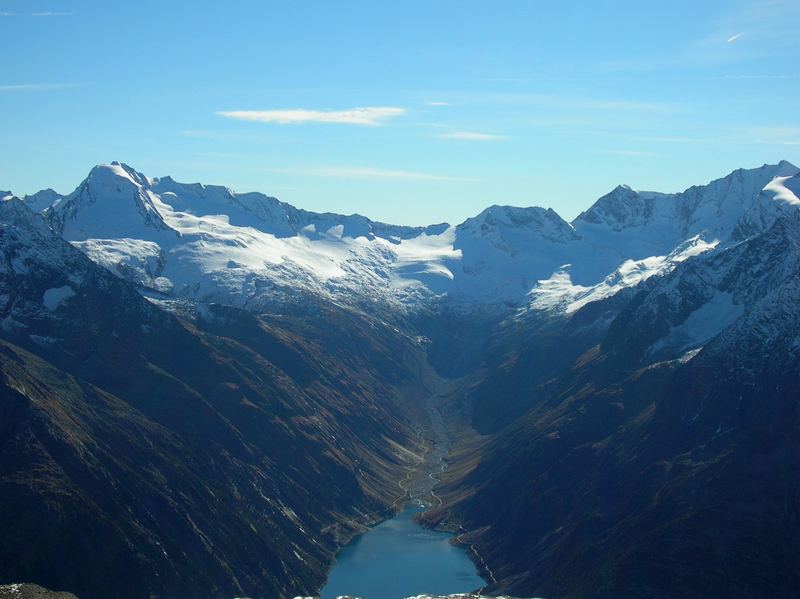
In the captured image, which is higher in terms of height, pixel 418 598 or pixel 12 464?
pixel 12 464

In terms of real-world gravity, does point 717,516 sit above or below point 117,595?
above

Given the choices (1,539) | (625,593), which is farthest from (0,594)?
(625,593)

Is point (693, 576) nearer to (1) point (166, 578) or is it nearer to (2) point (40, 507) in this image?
(1) point (166, 578)

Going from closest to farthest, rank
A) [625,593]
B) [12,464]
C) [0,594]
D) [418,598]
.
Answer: [0,594] < [418,598] < [625,593] < [12,464]

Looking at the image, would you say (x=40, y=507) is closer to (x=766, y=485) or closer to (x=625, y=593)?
(x=625, y=593)

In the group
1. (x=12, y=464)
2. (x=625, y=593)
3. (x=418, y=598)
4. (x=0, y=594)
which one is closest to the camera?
(x=0, y=594)

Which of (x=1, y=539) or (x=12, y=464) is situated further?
(x=12, y=464)

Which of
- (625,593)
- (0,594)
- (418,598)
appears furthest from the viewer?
(625,593)

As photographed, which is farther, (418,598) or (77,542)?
(77,542)

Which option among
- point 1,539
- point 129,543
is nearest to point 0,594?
point 1,539
